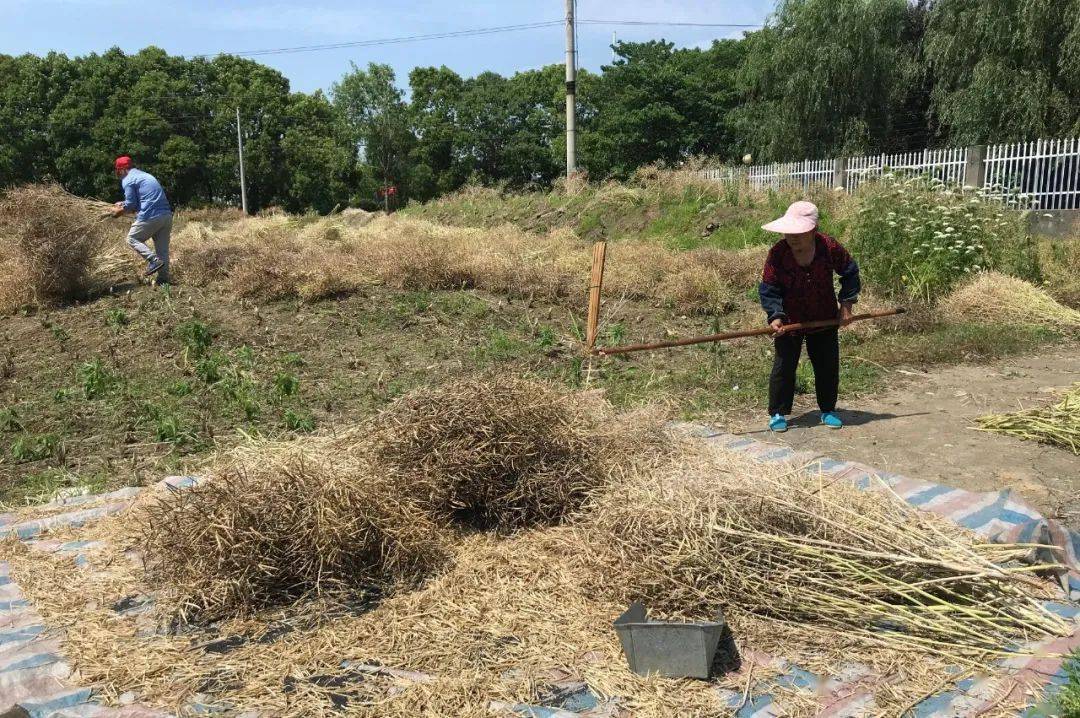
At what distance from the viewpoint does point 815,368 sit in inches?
201

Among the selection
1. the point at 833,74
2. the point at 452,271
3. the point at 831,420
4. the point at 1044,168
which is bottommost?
the point at 831,420

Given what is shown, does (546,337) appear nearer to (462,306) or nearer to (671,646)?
(462,306)

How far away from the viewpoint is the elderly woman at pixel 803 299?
194 inches

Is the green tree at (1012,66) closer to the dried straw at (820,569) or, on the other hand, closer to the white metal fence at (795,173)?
the white metal fence at (795,173)

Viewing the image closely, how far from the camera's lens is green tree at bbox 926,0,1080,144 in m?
16.4

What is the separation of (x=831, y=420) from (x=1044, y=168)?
11.1 m

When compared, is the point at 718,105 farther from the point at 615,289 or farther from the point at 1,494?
the point at 1,494

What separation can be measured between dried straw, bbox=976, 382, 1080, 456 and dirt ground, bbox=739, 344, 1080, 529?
0.06 metres

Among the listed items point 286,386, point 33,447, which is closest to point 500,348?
point 286,386

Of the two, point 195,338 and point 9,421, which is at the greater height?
point 195,338

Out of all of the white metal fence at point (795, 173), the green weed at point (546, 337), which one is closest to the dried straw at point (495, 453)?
the green weed at point (546, 337)

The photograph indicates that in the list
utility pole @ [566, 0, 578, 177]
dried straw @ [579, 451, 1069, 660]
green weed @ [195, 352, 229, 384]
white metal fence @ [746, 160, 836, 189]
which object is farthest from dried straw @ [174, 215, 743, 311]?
utility pole @ [566, 0, 578, 177]

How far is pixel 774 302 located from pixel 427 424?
98.8 inches

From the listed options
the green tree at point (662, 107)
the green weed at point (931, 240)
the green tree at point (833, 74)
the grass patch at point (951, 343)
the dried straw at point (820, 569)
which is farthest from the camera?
the green tree at point (662, 107)
